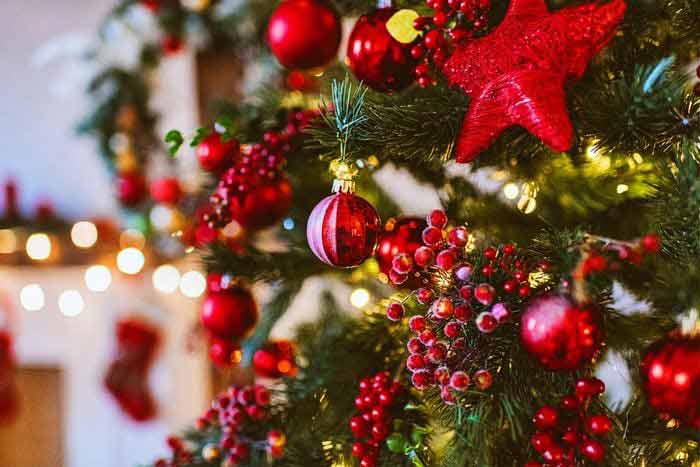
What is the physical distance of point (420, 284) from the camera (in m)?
0.45

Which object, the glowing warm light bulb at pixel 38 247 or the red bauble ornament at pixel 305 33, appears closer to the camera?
the red bauble ornament at pixel 305 33

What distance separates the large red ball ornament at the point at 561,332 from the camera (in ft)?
1.22

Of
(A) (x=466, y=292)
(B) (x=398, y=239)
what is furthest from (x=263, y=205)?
(A) (x=466, y=292)

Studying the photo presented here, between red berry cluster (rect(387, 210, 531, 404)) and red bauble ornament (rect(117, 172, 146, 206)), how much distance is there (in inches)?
38.5

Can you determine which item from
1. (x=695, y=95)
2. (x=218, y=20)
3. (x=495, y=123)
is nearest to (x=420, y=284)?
(x=495, y=123)

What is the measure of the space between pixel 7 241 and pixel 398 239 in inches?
45.7

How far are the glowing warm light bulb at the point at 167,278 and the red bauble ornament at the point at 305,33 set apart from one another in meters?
0.90

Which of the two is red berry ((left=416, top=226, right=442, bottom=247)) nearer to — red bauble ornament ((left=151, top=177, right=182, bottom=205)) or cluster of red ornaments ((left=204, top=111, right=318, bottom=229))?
cluster of red ornaments ((left=204, top=111, right=318, bottom=229))

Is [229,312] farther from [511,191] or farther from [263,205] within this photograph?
[511,191]

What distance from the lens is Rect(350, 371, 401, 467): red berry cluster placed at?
48 cm

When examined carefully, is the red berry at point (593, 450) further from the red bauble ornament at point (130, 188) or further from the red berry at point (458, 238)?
the red bauble ornament at point (130, 188)

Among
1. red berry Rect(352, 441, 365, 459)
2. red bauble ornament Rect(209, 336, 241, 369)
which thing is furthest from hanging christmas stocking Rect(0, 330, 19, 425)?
red berry Rect(352, 441, 365, 459)

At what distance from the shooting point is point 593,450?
39cm

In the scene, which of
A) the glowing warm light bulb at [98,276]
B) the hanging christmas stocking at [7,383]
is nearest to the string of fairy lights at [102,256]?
the glowing warm light bulb at [98,276]
